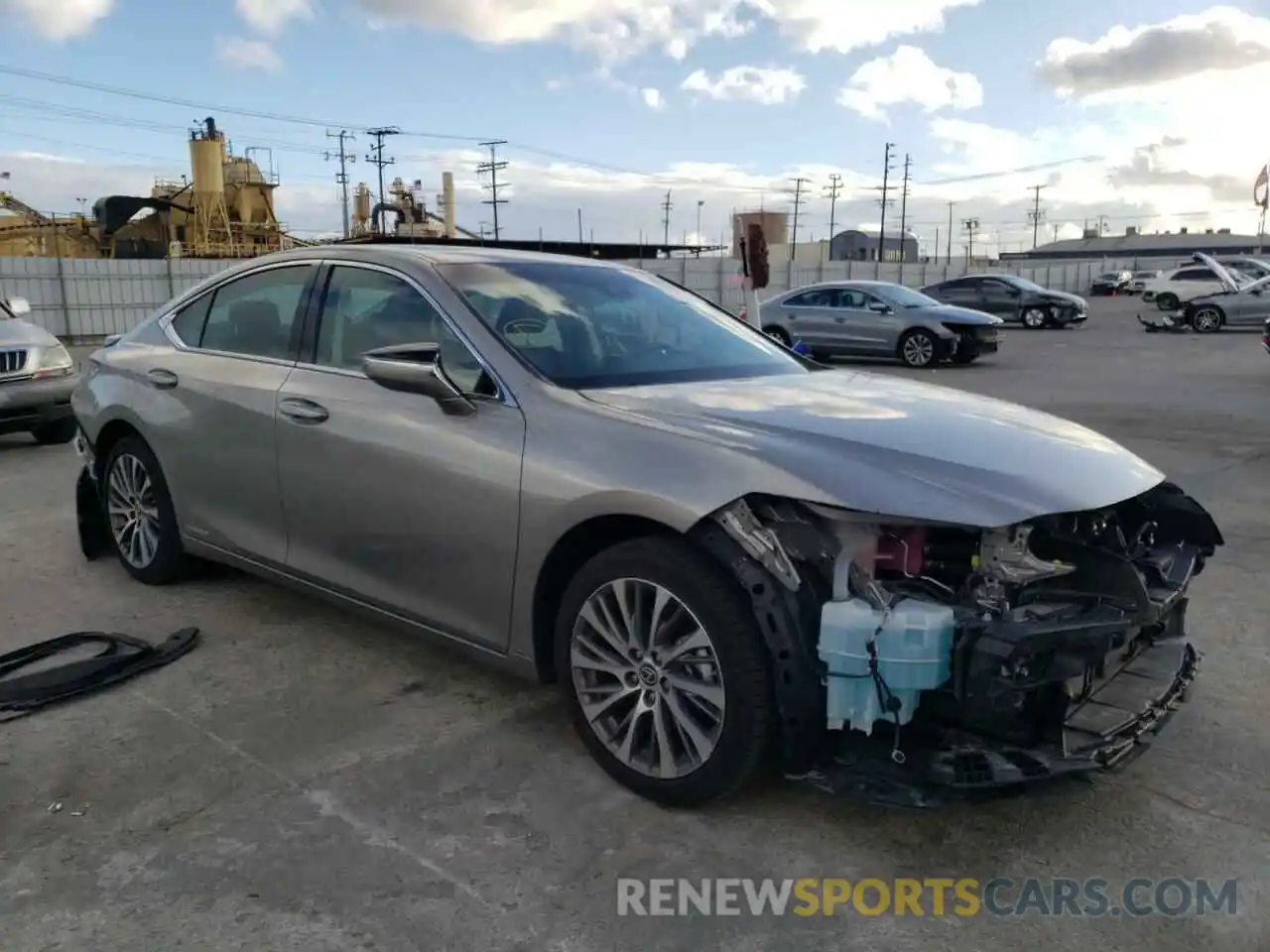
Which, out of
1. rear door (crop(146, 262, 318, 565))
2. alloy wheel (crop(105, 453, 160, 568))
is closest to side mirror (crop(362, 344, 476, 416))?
rear door (crop(146, 262, 318, 565))

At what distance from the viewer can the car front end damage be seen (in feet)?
8.34

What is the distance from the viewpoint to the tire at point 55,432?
9086mm

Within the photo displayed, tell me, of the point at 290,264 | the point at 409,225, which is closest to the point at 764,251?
the point at 290,264

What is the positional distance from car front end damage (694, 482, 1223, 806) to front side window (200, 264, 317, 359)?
2.31 metres

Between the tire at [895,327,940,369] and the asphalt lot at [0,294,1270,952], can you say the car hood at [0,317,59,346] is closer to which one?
the asphalt lot at [0,294,1270,952]

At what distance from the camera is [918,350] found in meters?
17.1

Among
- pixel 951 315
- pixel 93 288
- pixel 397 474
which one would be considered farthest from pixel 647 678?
pixel 93 288

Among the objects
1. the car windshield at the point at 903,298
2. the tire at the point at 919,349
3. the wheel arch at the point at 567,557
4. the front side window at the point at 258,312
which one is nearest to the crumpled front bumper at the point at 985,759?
the wheel arch at the point at 567,557

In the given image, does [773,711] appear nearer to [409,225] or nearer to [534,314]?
[534,314]

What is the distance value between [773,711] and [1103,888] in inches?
36.8

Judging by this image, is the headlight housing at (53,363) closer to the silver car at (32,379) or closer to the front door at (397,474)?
the silver car at (32,379)

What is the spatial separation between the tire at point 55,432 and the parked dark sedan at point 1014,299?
2100 cm

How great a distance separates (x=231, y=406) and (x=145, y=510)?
104cm

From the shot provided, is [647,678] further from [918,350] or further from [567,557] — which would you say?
[918,350]
